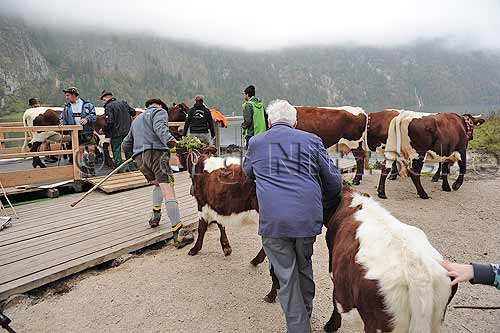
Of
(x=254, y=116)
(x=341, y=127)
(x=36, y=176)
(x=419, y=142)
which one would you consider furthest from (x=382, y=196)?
(x=36, y=176)

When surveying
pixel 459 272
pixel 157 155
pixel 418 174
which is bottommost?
pixel 418 174

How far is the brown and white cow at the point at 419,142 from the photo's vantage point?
7730 millimetres

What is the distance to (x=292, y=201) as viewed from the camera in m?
2.55

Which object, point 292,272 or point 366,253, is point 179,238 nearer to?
point 292,272

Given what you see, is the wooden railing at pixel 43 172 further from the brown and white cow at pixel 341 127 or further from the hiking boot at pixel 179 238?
the brown and white cow at pixel 341 127

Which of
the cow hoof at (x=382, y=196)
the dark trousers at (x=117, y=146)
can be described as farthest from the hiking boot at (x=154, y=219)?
the cow hoof at (x=382, y=196)

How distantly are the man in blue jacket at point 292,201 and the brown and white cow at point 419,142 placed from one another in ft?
18.9

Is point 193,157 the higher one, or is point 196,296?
point 193,157

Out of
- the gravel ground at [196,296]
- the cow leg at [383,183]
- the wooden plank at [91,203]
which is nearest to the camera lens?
the gravel ground at [196,296]

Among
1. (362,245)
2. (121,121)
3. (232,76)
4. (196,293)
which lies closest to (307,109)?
(121,121)

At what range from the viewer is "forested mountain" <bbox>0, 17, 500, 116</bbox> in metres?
63.5

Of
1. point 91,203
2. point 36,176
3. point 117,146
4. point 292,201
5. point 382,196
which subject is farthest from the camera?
point 117,146

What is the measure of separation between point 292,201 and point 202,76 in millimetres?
90827

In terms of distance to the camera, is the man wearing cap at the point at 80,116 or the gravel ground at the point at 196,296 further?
the man wearing cap at the point at 80,116
